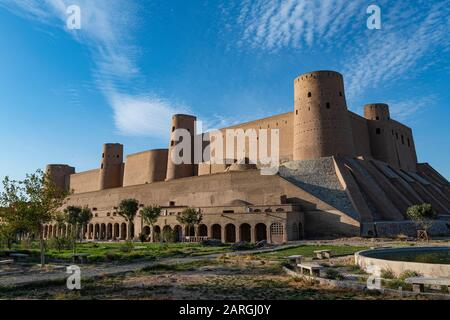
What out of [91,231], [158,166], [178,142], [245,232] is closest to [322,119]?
[245,232]

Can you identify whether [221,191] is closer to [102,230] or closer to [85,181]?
[102,230]

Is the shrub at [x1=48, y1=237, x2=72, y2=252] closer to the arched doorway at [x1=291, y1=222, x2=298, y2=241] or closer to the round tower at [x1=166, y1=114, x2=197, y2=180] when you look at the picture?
the arched doorway at [x1=291, y1=222, x2=298, y2=241]

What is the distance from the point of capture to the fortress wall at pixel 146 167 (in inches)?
2000

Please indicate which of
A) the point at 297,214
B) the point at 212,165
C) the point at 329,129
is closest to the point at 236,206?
the point at 297,214

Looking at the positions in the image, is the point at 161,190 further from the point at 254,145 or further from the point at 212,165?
the point at 254,145

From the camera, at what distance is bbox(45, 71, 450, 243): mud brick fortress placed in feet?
93.4

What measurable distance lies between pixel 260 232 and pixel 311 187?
20.1 ft

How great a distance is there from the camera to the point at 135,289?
885 centimetres

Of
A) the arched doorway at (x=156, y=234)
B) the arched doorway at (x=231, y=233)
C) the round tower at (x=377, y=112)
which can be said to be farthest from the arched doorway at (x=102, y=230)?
the round tower at (x=377, y=112)

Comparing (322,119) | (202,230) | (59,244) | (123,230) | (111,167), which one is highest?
(322,119)

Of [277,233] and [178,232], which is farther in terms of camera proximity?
[178,232]

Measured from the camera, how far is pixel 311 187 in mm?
31375

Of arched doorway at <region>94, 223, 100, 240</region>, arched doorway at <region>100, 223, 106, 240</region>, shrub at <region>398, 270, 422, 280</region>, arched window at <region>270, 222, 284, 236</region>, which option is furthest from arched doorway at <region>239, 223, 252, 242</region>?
arched doorway at <region>94, 223, 100, 240</region>

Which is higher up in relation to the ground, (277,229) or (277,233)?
(277,229)
